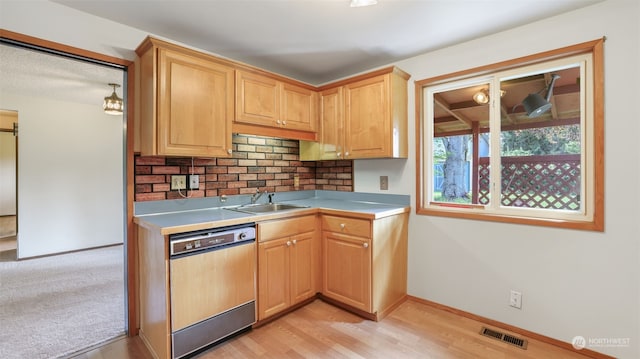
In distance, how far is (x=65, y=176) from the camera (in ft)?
13.4

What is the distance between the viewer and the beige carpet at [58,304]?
194 cm

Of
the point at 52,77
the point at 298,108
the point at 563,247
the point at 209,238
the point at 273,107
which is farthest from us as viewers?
the point at 52,77

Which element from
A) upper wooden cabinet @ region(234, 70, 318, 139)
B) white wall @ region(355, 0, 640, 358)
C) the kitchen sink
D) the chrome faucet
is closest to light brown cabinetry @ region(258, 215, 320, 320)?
the kitchen sink

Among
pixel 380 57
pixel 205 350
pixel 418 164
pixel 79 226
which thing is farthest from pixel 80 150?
pixel 418 164

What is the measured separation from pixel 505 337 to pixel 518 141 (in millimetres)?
1481

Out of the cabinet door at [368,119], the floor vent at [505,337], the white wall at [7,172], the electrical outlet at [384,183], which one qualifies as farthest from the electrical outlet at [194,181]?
the white wall at [7,172]

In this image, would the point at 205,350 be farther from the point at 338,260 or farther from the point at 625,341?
the point at 625,341

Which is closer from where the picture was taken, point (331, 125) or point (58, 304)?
point (58, 304)

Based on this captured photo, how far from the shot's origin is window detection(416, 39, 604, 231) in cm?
185

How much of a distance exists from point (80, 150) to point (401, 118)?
15.5 feet

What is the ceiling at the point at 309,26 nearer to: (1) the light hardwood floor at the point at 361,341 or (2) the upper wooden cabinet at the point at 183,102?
(2) the upper wooden cabinet at the point at 183,102

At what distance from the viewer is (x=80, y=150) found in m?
4.20

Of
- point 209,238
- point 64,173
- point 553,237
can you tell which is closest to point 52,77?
point 64,173

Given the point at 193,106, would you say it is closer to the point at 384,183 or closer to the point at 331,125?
the point at 331,125
